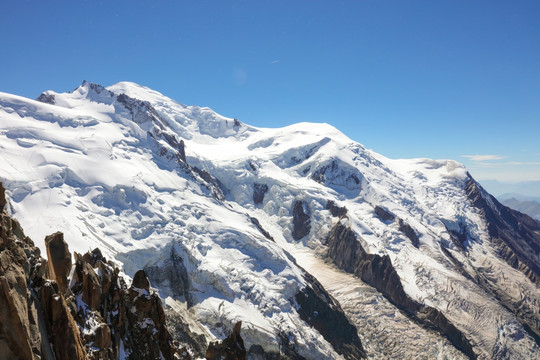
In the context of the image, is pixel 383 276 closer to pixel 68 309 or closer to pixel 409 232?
pixel 409 232

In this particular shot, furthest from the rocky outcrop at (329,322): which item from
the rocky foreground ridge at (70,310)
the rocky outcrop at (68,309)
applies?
the rocky outcrop at (68,309)

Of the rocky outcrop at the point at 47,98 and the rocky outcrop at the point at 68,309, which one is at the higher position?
the rocky outcrop at the point at 47,98

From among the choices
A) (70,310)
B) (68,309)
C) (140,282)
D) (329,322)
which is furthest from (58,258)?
(329,322)

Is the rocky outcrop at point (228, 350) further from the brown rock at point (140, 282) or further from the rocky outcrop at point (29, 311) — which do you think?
Answer: the rocky outcrop at point (29, 311)

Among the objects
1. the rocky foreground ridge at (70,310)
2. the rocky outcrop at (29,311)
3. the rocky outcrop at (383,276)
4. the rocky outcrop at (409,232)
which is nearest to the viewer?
the rocky outcrop at (29,311)

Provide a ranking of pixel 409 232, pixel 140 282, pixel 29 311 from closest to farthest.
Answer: pixel 29 311 → pixel 140 282 → pixel 409 232

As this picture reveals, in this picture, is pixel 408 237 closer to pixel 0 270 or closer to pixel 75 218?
pixel 75 218
